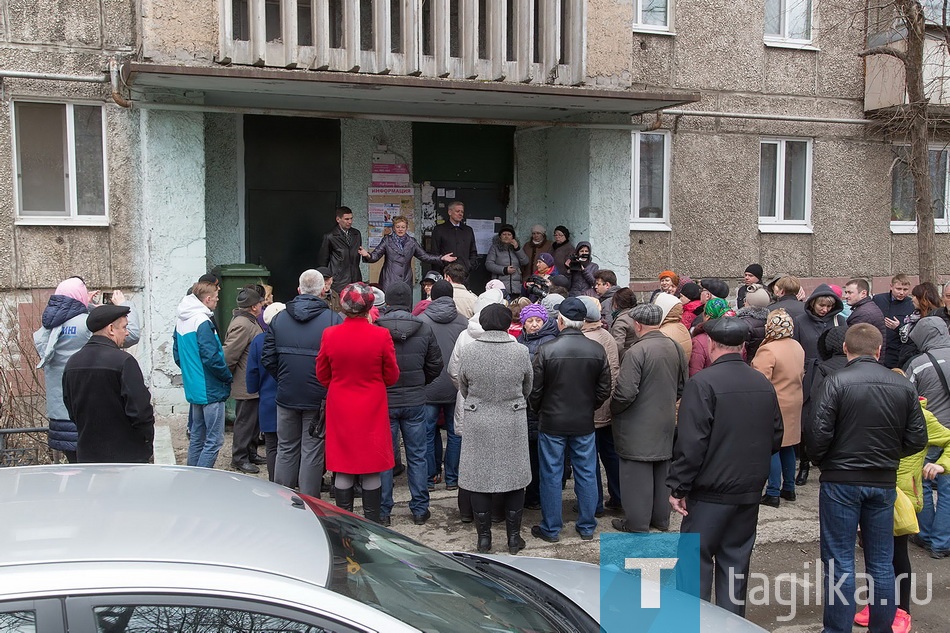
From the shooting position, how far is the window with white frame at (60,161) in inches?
387

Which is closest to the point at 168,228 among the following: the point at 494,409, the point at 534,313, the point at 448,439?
the point at 448,439

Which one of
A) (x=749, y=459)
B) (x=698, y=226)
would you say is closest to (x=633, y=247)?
(x=698, y=226)

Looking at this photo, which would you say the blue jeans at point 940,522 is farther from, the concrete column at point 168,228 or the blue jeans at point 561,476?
the concrete column at point 168,228

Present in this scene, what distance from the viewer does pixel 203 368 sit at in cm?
705

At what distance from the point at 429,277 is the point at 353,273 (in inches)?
61.2

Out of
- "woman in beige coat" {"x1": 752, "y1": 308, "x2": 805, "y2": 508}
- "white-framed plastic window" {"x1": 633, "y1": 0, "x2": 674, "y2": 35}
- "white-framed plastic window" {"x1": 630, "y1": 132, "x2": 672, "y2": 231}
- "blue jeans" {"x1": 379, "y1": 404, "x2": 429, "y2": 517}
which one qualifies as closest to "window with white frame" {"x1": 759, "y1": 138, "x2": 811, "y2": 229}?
"white-framed plastic window" {"x1": 630, "y1": 132, "x2": 672, "y2": 231}

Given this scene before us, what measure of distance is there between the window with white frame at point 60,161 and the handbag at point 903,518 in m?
8.74

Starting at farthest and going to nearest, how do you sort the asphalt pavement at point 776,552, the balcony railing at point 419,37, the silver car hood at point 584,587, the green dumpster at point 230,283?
1. the green dumpster at point 230,283
2. the balcony railing at point 419,37
3. the asphalt pavement at point 776,552
4. the silver car hood at point 584,587

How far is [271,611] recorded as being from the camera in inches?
86.5

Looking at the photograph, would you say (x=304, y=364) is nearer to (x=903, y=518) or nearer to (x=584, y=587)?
(x=584, y=587)

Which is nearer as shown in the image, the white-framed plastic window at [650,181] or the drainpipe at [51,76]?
the drainpipe at [51,76]

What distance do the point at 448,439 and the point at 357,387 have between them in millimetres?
1615

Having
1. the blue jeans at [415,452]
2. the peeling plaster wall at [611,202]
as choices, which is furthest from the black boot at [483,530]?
the peeling plaster wall at [611,202]

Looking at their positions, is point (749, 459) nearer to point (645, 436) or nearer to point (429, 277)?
point (645, 436)
